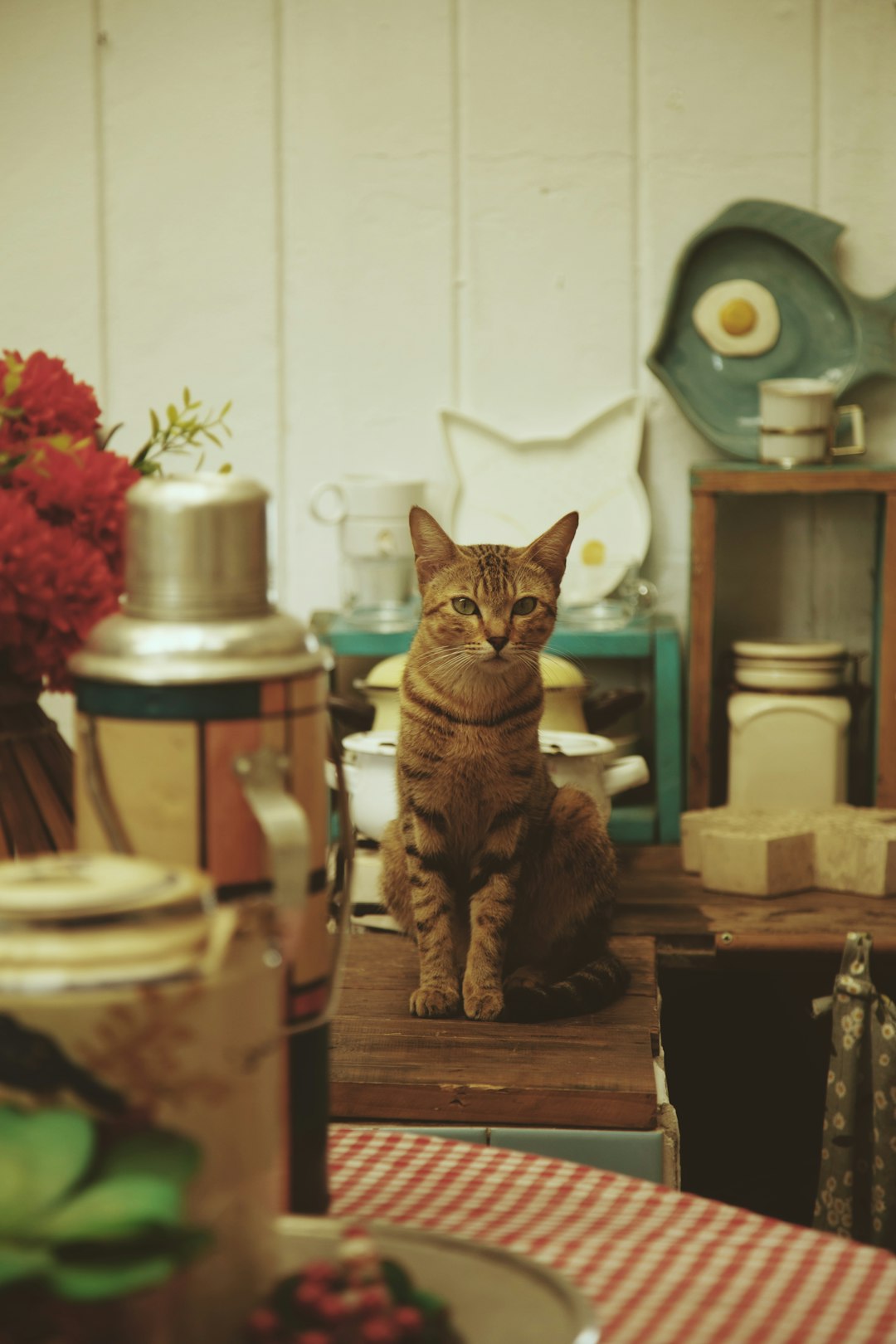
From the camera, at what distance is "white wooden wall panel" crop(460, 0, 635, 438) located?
→ 7.95 feet

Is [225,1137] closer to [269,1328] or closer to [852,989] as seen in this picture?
[269,1328]

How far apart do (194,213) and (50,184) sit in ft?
0.83

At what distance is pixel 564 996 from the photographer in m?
1.40

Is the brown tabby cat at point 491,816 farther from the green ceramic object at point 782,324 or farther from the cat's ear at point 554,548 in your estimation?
the green ceramic object at point 782,324

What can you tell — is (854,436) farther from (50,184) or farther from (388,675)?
(50,184)

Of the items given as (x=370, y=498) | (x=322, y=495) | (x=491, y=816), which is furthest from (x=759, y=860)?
(x=322, y=495)

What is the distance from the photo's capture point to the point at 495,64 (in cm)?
243

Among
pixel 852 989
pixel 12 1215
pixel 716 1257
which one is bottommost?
pixel 852 989

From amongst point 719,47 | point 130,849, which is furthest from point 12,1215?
point 719,47

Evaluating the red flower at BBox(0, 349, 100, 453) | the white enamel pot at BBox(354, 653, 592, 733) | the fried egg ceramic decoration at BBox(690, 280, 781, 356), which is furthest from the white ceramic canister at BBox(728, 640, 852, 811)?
the red flower at BBox(0, 349, 100, 453)

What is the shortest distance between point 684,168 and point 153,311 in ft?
3.08

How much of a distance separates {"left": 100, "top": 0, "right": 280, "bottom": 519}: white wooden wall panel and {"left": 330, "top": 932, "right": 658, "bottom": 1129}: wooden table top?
1388 millimetres

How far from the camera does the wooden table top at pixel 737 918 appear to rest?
1.76m

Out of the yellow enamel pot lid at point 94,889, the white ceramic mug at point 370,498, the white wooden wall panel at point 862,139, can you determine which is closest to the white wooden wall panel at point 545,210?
the white ceramic mug at point 370,498
